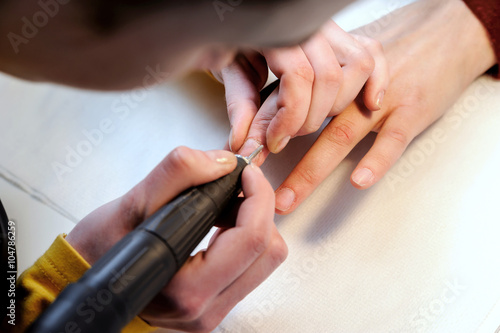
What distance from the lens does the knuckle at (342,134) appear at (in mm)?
691

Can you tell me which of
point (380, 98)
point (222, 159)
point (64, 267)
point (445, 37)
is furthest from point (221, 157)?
point (445, 37)

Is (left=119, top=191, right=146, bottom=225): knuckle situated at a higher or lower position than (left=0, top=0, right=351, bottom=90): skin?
lower

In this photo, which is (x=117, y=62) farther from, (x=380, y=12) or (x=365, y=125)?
(x=380, y=12)

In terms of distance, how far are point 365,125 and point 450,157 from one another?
5.7 inches

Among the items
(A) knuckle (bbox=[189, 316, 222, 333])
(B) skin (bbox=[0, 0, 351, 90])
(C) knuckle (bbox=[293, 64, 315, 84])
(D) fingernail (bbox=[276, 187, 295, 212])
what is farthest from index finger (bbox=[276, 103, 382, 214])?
(B) skin (bbox=[0, 0, 351, 90])

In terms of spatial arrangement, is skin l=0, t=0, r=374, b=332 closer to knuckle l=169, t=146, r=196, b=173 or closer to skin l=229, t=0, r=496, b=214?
knuckle l=169, t=146, r=196, b=173

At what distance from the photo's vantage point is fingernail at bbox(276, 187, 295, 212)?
645 millimetres

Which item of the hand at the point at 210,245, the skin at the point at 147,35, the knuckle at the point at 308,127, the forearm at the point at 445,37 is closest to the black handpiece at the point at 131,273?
the hand at the point at 210,245

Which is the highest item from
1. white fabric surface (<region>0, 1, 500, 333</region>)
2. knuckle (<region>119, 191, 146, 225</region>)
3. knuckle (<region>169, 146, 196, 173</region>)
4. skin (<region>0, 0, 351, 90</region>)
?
skin (<region>0, 0, 351, 90</region>)

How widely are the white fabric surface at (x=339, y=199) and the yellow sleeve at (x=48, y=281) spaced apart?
126mm

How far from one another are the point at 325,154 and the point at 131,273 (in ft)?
1.25

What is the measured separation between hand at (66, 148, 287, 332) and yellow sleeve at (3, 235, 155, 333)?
18mm

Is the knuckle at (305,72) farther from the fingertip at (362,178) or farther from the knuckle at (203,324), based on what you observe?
the knuckle at (203,324)


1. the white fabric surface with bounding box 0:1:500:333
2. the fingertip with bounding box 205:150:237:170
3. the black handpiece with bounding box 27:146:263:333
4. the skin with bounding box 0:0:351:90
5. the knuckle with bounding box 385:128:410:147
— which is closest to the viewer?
the skin with bounding box 0:0:351:90
